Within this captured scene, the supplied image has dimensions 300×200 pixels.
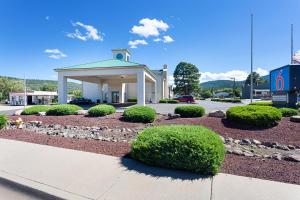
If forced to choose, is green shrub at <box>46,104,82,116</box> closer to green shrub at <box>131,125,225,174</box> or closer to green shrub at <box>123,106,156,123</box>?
green shrub at <box>123,106,156,123</box>

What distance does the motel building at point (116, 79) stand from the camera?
77.6 ft

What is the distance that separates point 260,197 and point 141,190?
6.89 feet

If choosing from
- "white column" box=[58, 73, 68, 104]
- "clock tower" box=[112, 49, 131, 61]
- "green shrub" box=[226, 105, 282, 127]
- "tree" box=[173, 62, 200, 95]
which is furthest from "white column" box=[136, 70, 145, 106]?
"tree" box=[173, 62, 200, 95]

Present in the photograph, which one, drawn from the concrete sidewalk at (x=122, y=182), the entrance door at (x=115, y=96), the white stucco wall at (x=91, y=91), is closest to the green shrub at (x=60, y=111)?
the concrete sidewalk at (x=122, y=182)

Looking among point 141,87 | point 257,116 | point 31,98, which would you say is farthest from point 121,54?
point 31,98

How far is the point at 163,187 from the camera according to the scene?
163 inches

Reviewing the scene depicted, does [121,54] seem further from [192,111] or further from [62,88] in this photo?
[192,111]

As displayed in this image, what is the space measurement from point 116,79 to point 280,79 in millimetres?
28775

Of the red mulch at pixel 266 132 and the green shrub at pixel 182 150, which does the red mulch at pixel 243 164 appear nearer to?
the green shrub at pixel 182 150

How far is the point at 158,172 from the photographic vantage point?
4805 mm

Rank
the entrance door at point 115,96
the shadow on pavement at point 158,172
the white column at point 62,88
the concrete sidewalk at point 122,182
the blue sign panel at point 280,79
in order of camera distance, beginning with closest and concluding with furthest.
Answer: the concrete sidewalk at point 122,182 < the shadow on pavement at point 158,172 < the blue sign panel at point 280,79 < the white column at point 62,88 < the entrance door at point 115,96

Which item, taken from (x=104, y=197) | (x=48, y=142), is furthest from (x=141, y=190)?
(x=48, y=142)

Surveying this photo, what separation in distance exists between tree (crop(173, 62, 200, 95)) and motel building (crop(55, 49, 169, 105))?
9.13 metres

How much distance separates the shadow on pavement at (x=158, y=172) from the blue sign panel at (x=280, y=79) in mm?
12594
